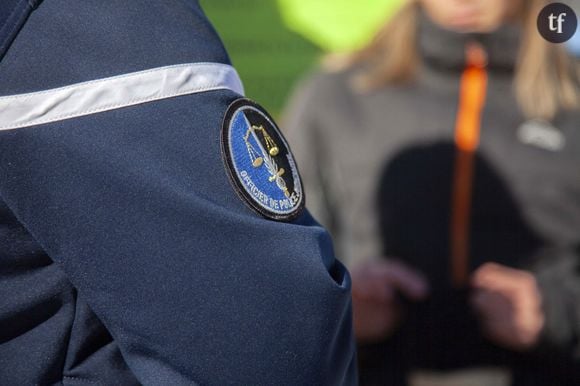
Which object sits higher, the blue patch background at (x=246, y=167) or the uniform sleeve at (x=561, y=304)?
the blue patch background at (x=246, y=167)

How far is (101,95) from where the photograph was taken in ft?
2.41

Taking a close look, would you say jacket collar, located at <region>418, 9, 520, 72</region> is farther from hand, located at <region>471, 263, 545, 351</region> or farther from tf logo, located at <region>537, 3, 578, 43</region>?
tf logo, located at <region>537, 3, 578, 43</region>

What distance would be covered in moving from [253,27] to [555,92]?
82 centimetres

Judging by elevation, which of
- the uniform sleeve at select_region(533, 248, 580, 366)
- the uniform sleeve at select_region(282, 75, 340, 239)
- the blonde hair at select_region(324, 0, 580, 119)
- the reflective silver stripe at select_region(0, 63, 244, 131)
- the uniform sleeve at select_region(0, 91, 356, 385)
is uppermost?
the reflective silver stripe at select_region(0, 63, 244, 131)

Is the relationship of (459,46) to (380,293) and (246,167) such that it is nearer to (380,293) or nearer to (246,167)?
(380,293)

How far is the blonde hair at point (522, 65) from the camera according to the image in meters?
1.79

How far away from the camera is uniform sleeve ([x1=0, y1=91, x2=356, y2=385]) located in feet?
2.39

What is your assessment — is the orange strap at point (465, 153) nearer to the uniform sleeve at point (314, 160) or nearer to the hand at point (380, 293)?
the hand at point (380, 293)

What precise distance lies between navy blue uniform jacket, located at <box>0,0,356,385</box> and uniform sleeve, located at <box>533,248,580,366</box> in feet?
3.34

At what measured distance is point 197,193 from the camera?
75cm

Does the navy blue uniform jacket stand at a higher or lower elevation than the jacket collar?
higher

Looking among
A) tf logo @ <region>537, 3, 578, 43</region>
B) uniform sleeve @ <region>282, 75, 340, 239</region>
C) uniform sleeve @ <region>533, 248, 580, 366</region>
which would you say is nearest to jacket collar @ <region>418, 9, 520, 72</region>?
uniform sleeve @ <region>282, 75, 340, 239</region>

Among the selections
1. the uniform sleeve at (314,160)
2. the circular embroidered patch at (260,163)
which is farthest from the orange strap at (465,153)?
the circular embroidered patch at (260,163)

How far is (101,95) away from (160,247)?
13 centimetres
